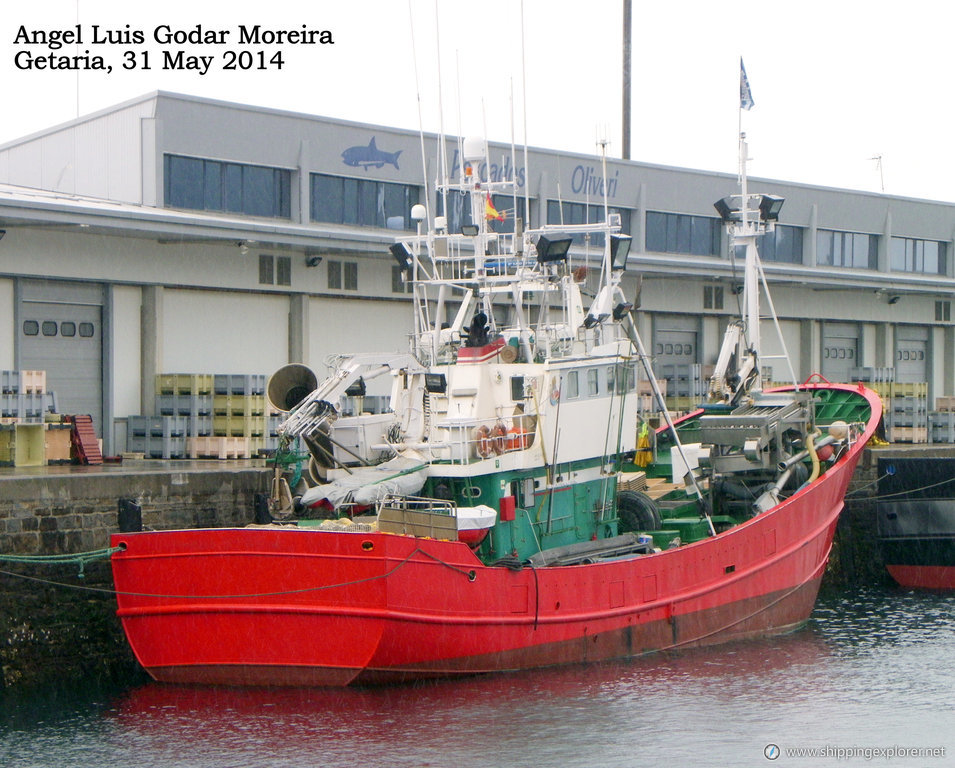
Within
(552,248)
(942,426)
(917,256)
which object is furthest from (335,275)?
(917,256)

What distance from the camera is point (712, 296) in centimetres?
3397

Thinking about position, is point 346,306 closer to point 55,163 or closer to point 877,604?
point 55,163

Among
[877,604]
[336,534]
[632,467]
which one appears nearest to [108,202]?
[632,467]

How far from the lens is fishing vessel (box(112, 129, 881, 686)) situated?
1405cm

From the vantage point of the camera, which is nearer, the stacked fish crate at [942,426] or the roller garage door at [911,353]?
the stacked fish crate at [942,426]

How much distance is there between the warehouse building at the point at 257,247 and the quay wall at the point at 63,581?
17.8 feet

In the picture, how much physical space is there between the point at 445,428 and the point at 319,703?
379 cm

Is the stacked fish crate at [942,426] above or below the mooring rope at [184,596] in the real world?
above

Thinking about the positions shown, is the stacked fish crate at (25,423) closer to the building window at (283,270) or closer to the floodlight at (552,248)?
the building window at (283,270)

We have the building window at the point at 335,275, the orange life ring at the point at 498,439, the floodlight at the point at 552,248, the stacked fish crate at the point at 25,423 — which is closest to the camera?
the orange life ring at the point at 498,439

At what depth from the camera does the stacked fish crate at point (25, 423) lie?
19516mm

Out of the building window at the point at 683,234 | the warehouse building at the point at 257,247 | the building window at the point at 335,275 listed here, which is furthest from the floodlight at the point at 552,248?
the building window at the point at 683,234

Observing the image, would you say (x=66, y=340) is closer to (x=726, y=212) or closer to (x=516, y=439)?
(x=516, y=439)

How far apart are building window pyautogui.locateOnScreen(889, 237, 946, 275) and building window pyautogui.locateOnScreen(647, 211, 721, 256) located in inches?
283
